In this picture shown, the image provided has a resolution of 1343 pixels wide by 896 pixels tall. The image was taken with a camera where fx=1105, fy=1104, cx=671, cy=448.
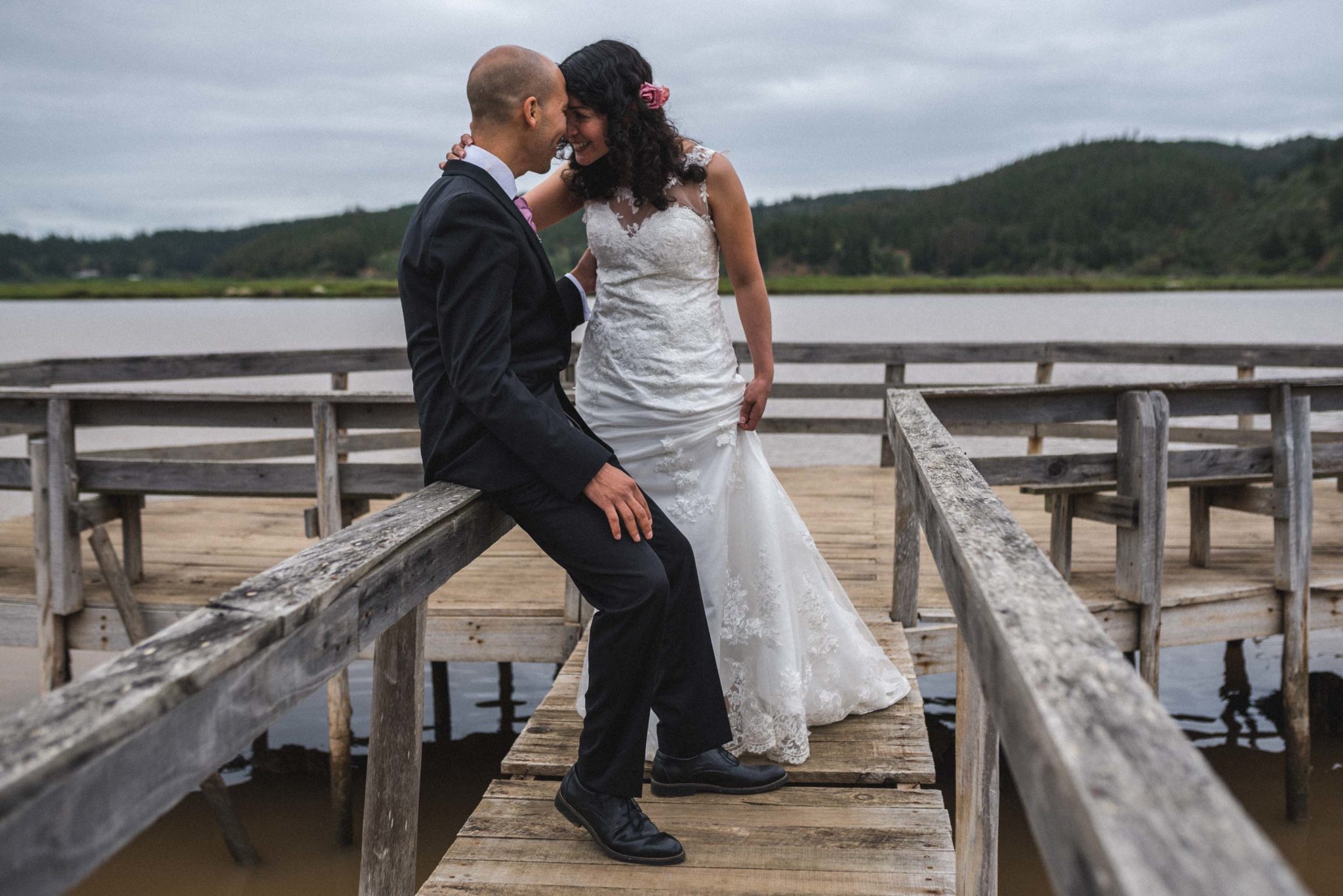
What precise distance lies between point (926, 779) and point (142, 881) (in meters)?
3.99

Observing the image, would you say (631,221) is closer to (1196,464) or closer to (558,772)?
(558,772)

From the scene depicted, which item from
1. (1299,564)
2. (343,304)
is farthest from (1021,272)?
(1299,564)

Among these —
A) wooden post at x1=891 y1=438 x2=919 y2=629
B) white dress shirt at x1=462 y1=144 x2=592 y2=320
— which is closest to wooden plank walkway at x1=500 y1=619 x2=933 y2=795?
wooden post at x1=891 y1=438 x2=919 y2=629

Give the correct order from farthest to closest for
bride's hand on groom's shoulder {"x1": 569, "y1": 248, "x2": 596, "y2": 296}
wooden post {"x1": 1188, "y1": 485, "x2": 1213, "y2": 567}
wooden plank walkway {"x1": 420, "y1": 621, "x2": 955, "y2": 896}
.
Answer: wooden post {"x1": 1188, "y1": 485, "x2": 1213, "y2": 567} → bride's hand on groom's shoulder {"x1": 569, "y1": 248, "x2": 596, "y2": 296} → wooden plank walkway {"x1": 420, "y1": 621, "x2": 955, "y2": 896}

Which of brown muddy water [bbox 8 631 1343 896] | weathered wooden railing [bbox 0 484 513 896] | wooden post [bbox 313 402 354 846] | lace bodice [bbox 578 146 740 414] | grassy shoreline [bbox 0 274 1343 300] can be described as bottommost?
brown muddy water [bbox 8 631 1343 896]

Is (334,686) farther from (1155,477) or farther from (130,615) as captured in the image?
(1155,477)

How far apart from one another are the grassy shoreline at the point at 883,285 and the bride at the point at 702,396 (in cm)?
7481

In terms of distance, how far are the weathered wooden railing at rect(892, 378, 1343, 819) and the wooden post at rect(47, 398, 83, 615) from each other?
3.55 metres

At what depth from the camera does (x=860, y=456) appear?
62.3 feet

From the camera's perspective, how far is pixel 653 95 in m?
2.78

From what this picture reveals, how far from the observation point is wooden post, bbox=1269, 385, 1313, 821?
5078 mm

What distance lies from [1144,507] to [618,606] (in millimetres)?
3163

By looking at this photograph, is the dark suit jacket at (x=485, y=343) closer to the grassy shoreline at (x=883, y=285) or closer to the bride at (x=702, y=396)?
the bride at (x=702, y=396)

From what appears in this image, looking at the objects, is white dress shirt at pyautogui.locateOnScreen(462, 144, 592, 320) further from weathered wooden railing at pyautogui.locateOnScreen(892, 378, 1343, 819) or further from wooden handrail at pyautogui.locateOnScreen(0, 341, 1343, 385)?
wooden handrail at pyautogui.locateOnScreen(0, 341, 1343, 385)
